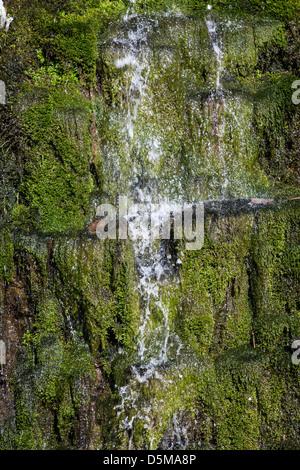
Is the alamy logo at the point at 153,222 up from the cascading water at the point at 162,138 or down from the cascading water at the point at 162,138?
down

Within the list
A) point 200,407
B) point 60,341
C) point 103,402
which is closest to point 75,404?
point 103,402

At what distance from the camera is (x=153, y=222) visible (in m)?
3.61

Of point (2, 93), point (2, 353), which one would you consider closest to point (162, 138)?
point (2, 93)

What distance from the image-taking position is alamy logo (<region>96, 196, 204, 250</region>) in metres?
3.50

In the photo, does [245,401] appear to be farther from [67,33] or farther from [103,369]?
[67,33]

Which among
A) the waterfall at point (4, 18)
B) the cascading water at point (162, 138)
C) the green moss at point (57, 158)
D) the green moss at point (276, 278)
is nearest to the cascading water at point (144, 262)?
the cascading water at point (162, 138)

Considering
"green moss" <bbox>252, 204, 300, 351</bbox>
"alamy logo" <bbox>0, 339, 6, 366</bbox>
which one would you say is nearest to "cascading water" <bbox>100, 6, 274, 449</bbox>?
"green moss" <bbox>252, 204, 300, 351</bbox>

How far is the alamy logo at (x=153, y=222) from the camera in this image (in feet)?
11.5

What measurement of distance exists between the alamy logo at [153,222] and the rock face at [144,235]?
0.08 feet

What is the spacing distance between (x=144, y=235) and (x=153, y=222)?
0.41 ft

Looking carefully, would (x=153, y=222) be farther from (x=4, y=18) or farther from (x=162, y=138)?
(x=4, y=18)

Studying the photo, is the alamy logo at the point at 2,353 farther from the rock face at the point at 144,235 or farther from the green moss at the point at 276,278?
the green moss at the point at 276,278

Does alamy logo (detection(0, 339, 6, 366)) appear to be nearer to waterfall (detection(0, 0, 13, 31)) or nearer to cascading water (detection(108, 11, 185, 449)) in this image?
cascading water (detection(108, 11, 185, 449))

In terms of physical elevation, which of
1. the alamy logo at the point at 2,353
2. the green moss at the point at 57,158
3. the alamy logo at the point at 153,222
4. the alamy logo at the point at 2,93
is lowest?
the alamy logo at the point at 2,353
